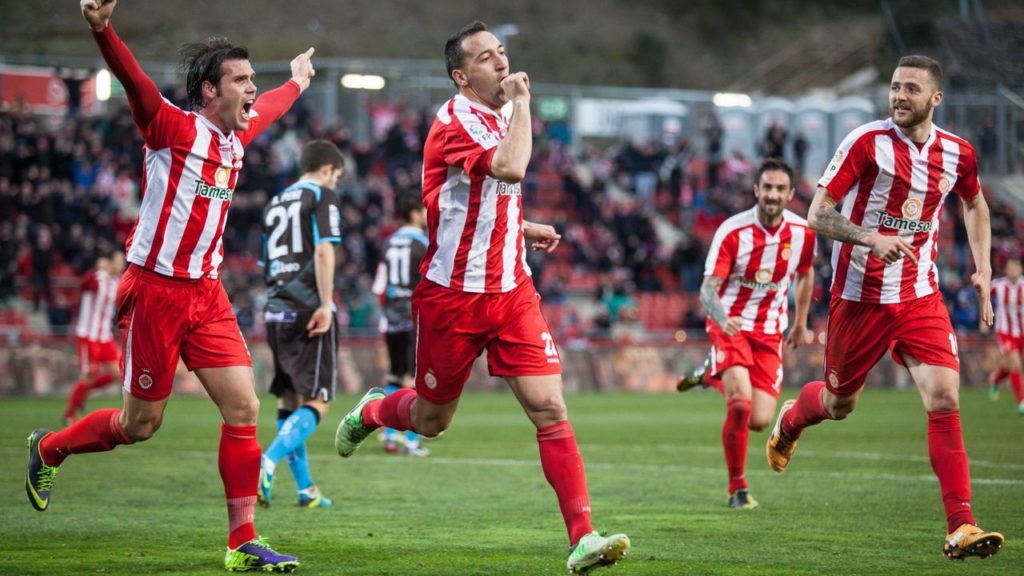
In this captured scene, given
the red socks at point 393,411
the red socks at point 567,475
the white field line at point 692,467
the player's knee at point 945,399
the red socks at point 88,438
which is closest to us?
the red socks at point 567,475

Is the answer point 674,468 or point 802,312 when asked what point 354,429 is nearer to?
point 802,312

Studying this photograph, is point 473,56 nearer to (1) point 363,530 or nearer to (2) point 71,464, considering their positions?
(1) point 363,530

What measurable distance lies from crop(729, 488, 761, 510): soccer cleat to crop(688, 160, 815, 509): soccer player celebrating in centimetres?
78

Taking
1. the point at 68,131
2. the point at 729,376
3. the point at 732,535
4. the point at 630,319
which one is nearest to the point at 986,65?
the point at 630,319

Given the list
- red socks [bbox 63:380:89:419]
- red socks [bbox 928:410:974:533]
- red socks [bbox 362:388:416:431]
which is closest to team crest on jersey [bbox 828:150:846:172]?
red socks [bbox 928:410:974:533]

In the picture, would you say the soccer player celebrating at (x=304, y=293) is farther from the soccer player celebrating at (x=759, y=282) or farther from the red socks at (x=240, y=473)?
the soccer player celebrating at (x=759, y=282)

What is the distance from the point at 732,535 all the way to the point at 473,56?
11.3 feet

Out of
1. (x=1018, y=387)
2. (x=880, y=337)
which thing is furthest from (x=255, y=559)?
(x=1018, y=387)

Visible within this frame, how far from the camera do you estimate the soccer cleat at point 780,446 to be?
9.43 metres

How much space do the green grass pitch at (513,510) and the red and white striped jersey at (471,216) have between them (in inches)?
59.8

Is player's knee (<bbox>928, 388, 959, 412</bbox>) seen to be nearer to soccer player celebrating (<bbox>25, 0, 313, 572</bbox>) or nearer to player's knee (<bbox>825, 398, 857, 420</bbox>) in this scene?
player's knee (<bbox>825, 398, 857, 420</bbox>)

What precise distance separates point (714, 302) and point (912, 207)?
9.02ft

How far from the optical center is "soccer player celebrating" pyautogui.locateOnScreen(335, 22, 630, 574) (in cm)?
664

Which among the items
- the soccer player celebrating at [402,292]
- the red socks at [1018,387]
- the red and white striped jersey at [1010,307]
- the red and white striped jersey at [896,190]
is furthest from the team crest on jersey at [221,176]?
the red and white striped jersey at [1010,307]
